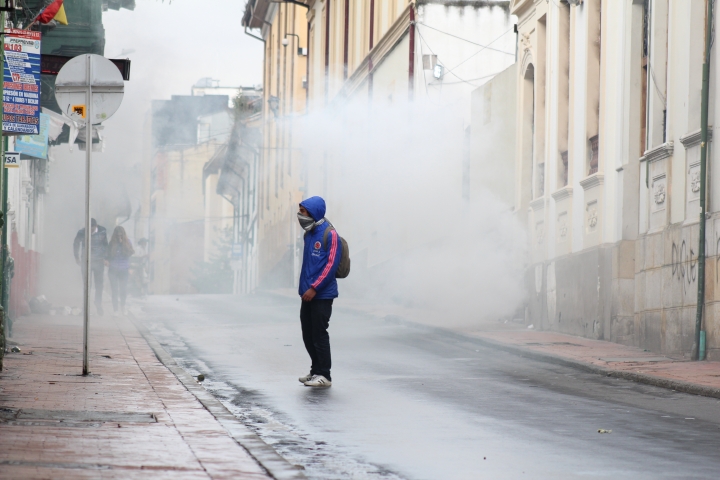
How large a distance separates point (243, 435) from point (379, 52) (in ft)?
92.3

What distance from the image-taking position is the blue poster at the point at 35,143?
17.4 m

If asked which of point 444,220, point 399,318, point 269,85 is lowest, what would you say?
point 399,318

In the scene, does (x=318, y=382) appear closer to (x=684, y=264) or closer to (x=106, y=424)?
(x=106, y=424)

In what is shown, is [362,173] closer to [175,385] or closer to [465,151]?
[465,151]

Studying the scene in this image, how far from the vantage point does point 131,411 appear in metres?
7.84

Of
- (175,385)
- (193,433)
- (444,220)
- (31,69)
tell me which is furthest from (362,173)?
(193,433)

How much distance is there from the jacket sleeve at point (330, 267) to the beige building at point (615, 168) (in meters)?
4.92

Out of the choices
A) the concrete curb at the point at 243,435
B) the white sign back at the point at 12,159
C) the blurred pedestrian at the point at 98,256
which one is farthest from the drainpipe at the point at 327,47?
the concrete curb at the point at 243,435

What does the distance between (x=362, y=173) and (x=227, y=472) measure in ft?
94.1

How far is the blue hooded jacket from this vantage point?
33.9ft

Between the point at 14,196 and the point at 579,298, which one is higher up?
the point at 14,196

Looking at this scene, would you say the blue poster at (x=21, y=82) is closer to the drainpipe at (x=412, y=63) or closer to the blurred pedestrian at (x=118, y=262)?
the blurred pedestrian at (x=118, y=262)

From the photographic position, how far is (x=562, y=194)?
19.2 meters

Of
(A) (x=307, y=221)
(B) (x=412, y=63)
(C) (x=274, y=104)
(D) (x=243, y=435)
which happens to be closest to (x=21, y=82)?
(A) (x=307, y=221)
